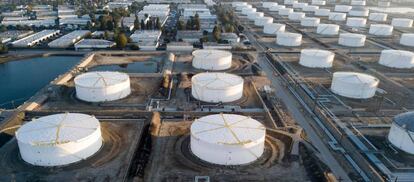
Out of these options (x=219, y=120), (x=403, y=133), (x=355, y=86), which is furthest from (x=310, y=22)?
(x=219, y=120)

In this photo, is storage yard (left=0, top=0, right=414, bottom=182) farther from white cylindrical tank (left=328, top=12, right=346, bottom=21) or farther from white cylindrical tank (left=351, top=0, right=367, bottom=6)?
white cylindrical tank (left=351, top=0, right=367, bottom=6)

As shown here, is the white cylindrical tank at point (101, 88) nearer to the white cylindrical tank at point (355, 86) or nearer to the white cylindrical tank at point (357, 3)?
the white cylindrical tank at point (355, 86)

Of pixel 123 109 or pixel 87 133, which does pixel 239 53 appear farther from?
pixel 87 133

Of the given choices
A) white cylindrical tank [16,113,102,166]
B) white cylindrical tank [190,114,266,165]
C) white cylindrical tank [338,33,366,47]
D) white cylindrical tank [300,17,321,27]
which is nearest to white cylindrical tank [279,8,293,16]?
white cylindrical tank [300,17,321,27]

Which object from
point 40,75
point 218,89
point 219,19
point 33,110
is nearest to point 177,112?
point 218,89

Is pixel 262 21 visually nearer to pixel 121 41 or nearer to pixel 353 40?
pixel 353 40

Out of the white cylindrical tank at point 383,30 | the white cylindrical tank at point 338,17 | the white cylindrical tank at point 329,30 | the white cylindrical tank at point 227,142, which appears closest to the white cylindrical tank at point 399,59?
the white cylindrical tank at point 329,30
